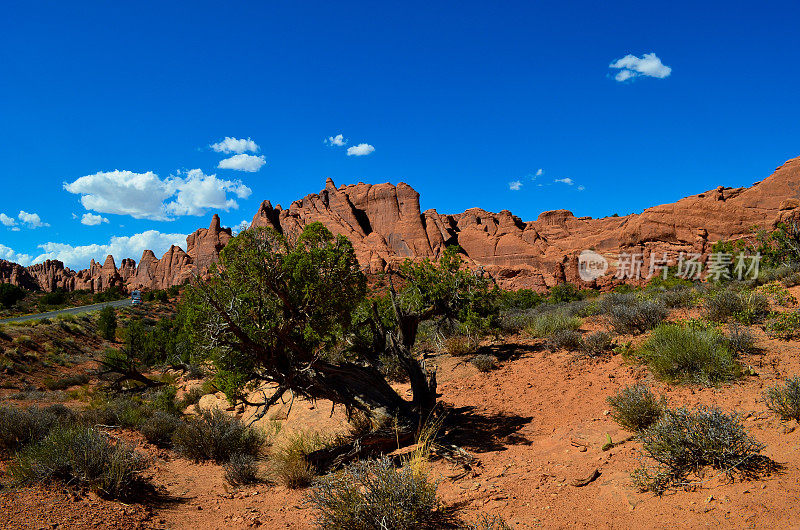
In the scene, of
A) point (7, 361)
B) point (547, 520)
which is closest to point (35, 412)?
point (547, 520)

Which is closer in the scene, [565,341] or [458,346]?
[565,341]

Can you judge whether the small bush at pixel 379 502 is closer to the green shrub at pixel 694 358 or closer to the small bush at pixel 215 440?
the small bush at pixel 215 440

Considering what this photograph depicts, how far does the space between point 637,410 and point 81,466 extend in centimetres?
825

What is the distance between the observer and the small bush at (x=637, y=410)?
6.16 meters

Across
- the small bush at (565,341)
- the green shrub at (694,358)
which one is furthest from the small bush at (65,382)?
the green shrub at (694,358)

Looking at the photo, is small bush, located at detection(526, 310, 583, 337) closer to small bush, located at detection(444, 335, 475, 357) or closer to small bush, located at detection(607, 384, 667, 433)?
small bush, located at detection(444, 335, 475, 357)

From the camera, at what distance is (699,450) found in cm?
442

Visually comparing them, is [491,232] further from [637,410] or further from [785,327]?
[637,410]

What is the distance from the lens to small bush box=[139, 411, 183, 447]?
985cm

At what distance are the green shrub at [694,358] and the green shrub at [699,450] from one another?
3.19 metres

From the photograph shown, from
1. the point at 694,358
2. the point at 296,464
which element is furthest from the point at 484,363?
the point at 296,464

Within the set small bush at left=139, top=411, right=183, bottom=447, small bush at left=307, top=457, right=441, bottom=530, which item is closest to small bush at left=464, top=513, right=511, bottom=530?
small bush at left=307, top=457, right=441, bottom=530

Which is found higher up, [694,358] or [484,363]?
[694,358]

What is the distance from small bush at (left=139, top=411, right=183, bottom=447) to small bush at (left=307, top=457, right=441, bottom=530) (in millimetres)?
7285
